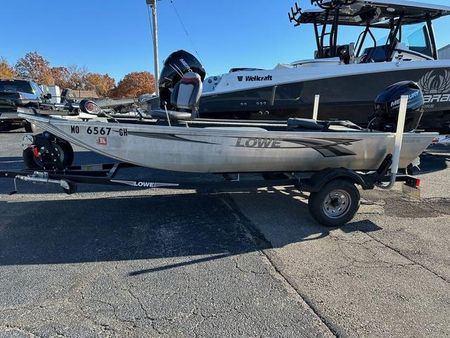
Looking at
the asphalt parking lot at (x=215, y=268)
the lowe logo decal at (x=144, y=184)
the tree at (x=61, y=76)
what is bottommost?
the asphalt parking lot at (x=215, y=268)

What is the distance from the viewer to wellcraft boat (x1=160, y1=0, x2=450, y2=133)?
7.03m

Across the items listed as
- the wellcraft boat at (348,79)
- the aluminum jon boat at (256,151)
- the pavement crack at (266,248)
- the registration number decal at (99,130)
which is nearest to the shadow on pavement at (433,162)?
the wellcraft boat at (348,79)

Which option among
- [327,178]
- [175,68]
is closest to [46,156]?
[175,68]

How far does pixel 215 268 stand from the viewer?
317 cm

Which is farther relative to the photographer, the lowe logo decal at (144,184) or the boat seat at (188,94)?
the boat seat at (188,94)

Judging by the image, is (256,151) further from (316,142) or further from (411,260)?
(411,260)

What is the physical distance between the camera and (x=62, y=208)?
4.58 metres

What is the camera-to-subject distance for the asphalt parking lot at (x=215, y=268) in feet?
8.05

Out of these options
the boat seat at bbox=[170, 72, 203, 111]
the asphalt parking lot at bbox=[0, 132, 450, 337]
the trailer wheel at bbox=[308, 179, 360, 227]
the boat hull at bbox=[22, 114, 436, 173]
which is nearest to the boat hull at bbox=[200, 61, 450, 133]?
the boat seat at bbox=[170, 72, 203, 111]

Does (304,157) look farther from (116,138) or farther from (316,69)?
(316,69)

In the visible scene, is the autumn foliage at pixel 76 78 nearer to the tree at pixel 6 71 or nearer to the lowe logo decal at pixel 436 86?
the tree at pixel 6 71

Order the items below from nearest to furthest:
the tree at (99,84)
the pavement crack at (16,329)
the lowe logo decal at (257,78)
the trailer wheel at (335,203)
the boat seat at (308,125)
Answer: the pavement crack at (16,329), the trailer wheel at (335,203), the boat seat at (308,125), the lowe logo decal at (257,78), the tree at (99,84)

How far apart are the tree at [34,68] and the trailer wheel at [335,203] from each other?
73827 mm

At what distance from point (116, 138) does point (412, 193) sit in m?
3.56
